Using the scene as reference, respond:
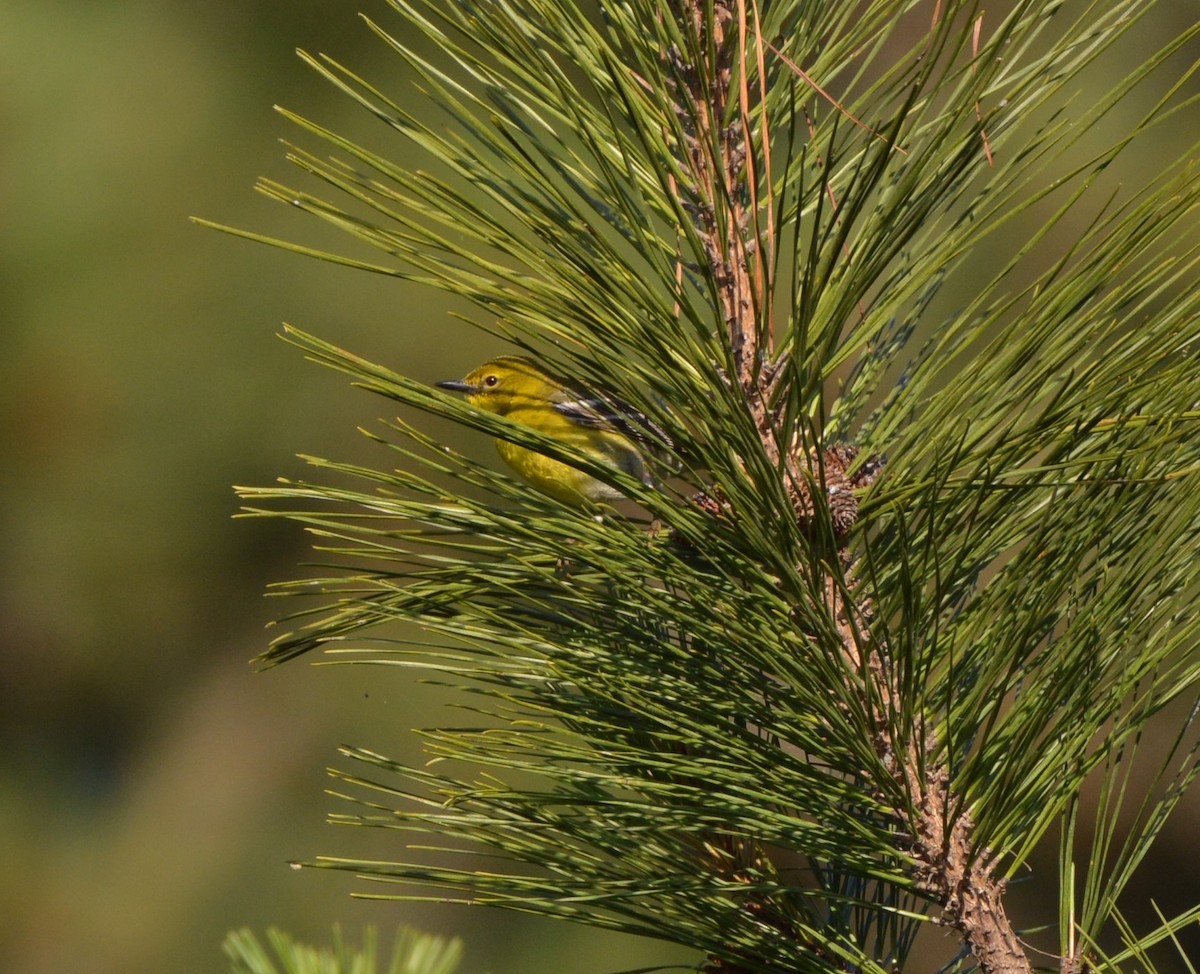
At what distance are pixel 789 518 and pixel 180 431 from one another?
3683mm

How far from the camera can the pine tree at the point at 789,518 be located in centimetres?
82

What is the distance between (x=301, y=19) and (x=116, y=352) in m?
1.27

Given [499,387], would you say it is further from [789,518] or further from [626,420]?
[789,518]

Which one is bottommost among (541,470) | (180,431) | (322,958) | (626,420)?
(180,431)

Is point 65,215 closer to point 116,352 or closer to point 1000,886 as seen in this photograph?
point 116,352

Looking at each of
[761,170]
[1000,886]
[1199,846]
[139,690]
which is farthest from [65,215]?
[1199,846]

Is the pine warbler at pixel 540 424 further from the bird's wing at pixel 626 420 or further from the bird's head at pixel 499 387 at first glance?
the bird's wing at pixel 626 420

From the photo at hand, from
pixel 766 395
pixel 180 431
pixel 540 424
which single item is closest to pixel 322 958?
pixel 766 395

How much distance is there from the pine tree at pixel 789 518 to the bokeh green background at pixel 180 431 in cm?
301

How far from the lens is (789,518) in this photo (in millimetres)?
806

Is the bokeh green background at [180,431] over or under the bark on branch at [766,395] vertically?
under

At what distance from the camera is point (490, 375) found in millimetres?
2197

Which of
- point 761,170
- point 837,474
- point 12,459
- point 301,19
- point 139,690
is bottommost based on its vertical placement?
point 139,690

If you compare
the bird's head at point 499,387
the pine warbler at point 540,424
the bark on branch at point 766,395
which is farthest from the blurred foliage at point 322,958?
the bird's head at point 499,387
